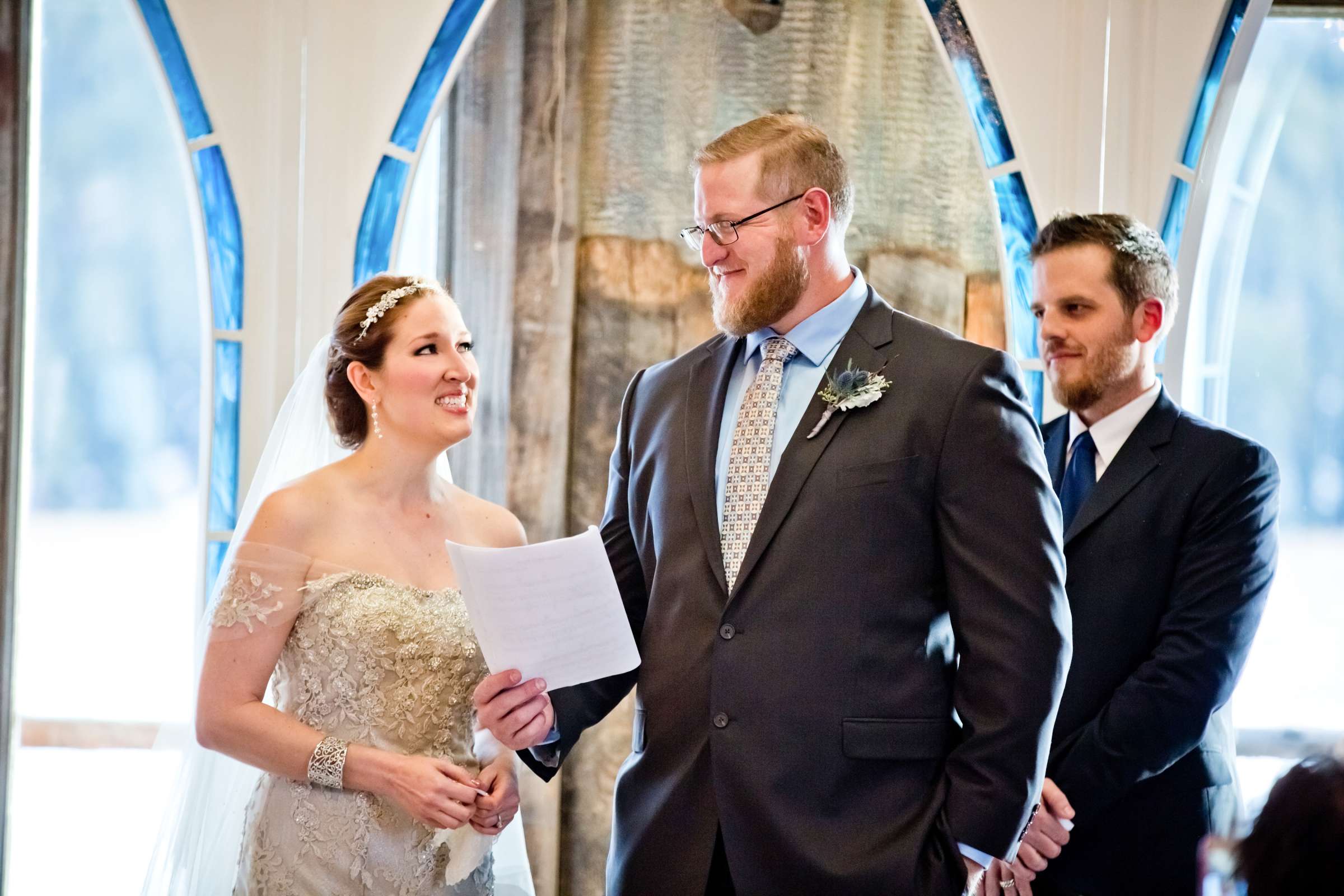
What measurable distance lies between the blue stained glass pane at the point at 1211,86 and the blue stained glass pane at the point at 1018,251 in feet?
1.42

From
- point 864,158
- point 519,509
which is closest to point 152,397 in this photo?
point 519,509

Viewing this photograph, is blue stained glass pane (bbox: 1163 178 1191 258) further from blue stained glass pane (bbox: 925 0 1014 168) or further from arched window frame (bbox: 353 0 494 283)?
arched window frame (bbox: 353 0 494 283)

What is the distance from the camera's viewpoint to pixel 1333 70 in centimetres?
361

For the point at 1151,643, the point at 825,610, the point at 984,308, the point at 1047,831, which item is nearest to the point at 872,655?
the point at 825,610

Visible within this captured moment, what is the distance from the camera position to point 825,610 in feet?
6.78

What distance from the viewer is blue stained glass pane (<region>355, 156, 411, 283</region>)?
337 cm

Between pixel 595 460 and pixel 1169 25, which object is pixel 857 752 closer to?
pixel 595 460

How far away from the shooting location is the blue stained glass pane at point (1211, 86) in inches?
127

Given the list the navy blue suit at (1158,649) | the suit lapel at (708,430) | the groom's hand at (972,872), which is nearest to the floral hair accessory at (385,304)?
the suit lapel at (708,430)

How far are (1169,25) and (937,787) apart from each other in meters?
2.26

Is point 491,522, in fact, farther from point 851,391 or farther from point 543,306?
point 851,391

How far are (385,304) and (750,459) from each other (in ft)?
3.46

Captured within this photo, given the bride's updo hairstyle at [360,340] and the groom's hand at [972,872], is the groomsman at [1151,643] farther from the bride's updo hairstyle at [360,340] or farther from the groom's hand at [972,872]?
the bride's updo hairstyle at [360,340]

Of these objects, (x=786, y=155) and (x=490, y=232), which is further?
(x=490, y=232)
